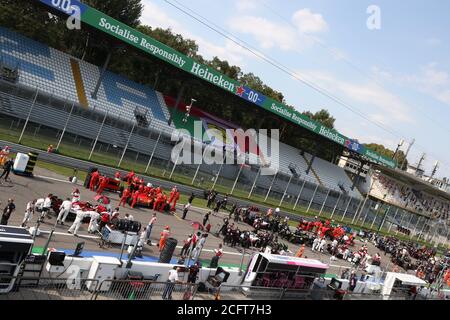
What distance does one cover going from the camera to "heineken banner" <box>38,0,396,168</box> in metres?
31.4

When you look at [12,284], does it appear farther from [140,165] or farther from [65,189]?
[140,165]

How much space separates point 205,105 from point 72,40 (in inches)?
736

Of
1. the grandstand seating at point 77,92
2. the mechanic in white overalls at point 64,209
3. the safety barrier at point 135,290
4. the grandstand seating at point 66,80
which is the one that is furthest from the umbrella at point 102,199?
the grandstand seating at point 66,80

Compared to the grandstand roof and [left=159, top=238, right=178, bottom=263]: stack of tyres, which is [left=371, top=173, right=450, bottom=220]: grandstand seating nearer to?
the grandstand roof

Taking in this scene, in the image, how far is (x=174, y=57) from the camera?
3672 centimetres

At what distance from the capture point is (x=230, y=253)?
22.5m

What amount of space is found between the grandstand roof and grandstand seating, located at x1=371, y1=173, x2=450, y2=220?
0.69 m

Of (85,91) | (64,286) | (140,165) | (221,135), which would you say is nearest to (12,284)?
(64,286)

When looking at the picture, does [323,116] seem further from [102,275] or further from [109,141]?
[102,275]

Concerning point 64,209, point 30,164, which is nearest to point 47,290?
point 64,209

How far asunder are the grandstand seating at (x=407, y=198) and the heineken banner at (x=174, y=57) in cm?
1352

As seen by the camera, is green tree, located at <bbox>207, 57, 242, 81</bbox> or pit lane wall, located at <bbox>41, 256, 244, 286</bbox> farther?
green tree, located at <bbox>207, 57, 242, 81</bbox>

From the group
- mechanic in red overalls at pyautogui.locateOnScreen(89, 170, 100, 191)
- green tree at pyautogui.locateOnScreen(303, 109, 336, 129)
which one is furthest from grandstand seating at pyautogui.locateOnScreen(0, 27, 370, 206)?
green tree at pyautogui.locateOnScreen(303, 109, 336, 129)

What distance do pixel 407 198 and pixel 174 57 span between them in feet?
159
